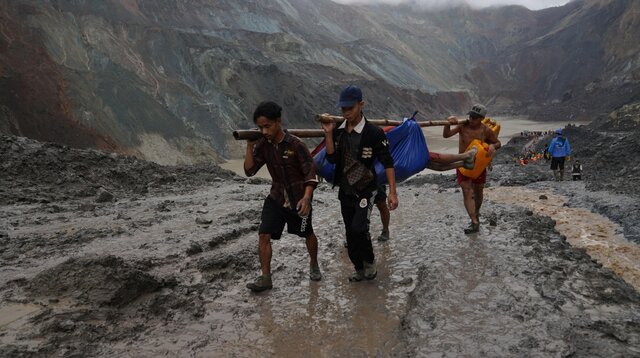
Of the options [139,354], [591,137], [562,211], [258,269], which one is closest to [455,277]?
[258,269]

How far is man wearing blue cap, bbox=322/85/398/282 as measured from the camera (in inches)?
162

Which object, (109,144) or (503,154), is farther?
(503,154)

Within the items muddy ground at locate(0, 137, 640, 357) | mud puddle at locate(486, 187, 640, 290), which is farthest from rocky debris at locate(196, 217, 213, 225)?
mud puddle at locate(486, 187, 640, 290)

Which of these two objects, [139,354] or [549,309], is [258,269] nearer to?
[139,354]

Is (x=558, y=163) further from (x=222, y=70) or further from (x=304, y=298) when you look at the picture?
Result: (x=222, y=70)

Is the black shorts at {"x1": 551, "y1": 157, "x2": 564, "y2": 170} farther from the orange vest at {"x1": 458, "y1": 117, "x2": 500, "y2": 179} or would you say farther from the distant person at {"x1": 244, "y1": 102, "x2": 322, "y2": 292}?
the distant person at {"x1": 244, "y1": 102, "x2": 322, "y2": 292}

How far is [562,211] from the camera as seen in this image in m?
8.57

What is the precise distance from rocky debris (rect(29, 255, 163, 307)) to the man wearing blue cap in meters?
1.77

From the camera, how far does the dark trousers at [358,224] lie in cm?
419

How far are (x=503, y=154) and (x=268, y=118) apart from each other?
23.9 m

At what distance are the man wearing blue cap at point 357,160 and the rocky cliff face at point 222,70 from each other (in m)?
15.7

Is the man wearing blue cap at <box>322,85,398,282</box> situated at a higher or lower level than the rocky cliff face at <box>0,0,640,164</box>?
lower

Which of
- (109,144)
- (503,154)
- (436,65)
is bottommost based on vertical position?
(503,154)

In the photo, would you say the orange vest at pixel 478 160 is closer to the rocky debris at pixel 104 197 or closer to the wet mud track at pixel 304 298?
the wet mud track at pixel 304 298
